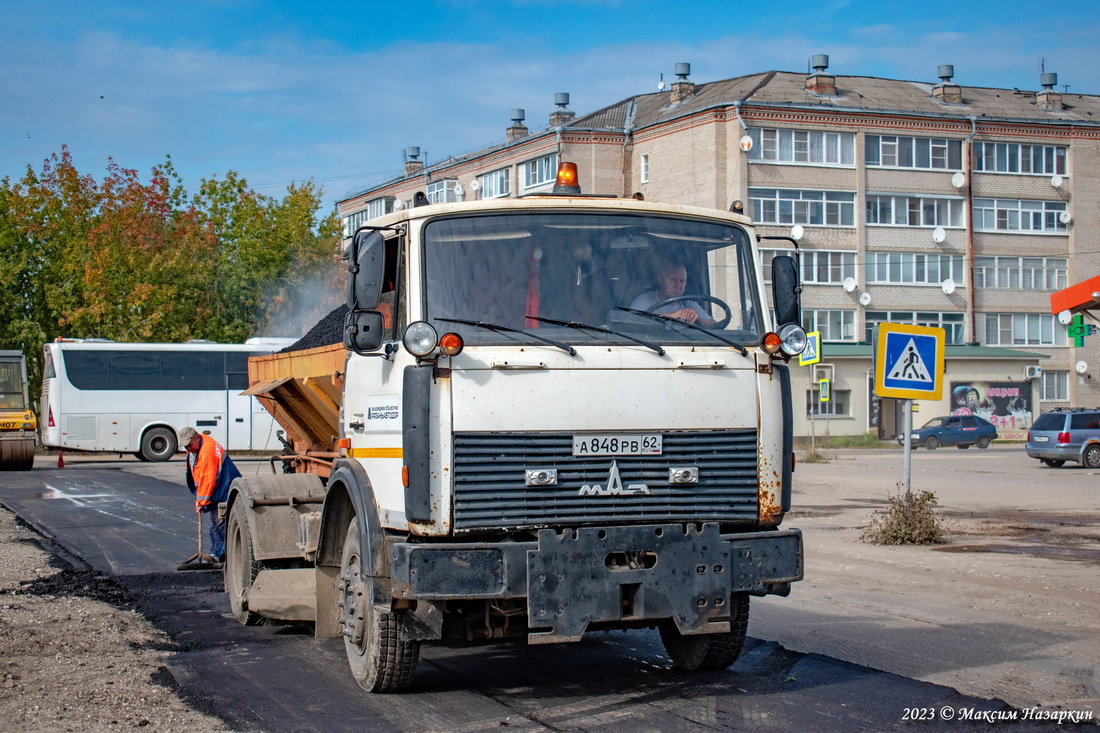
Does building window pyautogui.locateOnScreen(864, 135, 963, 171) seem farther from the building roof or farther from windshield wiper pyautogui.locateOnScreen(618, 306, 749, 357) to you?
windshield wiper pyautogui.locateOnScreen(618, 306, 749, 357)

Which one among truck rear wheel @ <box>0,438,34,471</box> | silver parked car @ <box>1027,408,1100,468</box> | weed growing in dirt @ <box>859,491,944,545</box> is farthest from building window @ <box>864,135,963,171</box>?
weed growing in dirt @ <box>859,491,944,545</box>

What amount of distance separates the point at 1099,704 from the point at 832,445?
152ft

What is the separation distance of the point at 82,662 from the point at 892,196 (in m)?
55.3

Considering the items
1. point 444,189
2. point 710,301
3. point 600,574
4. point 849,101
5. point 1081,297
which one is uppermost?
point 849,101

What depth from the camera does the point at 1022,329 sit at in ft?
198

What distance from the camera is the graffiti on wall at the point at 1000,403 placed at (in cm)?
5803

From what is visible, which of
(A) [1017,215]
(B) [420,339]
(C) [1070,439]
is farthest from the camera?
(A) [1017,215]

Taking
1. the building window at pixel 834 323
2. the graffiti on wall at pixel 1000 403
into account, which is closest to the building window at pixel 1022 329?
the graffiti on wall at pixel 1000 403

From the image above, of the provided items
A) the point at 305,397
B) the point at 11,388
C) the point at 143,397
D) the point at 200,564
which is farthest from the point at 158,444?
the point at 305,397

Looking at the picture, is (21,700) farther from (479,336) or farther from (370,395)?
(479,336)

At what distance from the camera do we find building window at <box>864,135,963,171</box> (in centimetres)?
5766

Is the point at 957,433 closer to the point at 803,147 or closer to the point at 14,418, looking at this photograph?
the point at 803,147

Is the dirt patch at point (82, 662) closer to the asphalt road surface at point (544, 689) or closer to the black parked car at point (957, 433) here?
the asphalt road surface at point (544, 689)

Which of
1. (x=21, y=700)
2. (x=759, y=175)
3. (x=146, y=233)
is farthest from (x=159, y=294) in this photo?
(x=21, y=700)
